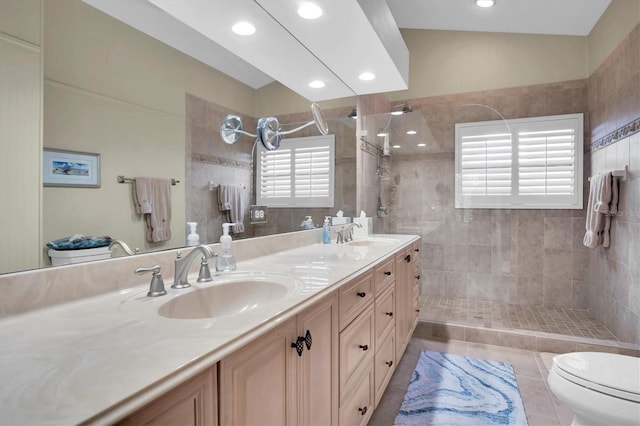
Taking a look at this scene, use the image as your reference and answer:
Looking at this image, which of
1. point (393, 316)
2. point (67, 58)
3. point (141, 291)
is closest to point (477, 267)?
point (393, 316)

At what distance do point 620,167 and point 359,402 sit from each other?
265 cm

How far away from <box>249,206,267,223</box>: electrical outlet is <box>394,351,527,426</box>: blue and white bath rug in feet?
4.28

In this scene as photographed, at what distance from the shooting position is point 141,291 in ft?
3.62

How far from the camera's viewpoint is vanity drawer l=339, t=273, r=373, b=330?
1.34 metres

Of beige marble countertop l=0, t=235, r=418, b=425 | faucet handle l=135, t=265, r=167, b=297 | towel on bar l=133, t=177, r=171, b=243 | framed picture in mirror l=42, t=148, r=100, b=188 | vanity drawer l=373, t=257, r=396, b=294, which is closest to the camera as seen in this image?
beige marble countertop l=0, t=235, r=418, b=425

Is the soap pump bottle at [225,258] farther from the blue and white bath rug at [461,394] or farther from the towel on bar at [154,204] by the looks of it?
the blue and white bath rug at [461,394]

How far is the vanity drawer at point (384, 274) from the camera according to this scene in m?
1.77

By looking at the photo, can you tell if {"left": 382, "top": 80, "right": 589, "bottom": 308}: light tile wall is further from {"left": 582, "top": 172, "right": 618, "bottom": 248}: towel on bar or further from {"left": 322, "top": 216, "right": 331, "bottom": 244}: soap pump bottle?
{"left": 322, "top": 216, "right": 331, "bottom": 244}: soap pump bottle

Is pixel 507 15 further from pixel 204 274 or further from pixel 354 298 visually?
pixel 204 274

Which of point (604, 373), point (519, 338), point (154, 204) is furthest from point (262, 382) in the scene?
point (519, 338)

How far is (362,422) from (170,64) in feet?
5.64

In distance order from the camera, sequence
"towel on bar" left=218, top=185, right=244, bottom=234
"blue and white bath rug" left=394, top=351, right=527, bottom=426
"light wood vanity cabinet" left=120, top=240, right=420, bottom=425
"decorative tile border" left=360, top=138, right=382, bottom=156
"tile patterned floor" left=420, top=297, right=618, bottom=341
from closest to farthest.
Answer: "light wood vanity cabinet" left=120, top=240, right=420, bottom=425 < "towel on bar" left=218, top=185, right=244, bottom=234 < "blue and white bath rug" left=394, top=351, right=527, bottom=426 < "tile patterned floor" left=420, top=297, right=618, bottom=341 < "decorative tile border" left=360, top=138, right=382, bottom=156

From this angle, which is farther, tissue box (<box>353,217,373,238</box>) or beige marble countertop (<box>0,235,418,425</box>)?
tissue box (<box>353,217,373,238</box>)

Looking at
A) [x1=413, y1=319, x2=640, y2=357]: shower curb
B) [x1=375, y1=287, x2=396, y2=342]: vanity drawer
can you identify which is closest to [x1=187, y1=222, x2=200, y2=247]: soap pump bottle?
[x1=375, y1=287, x2=396, y2=342]: vanity drawer
